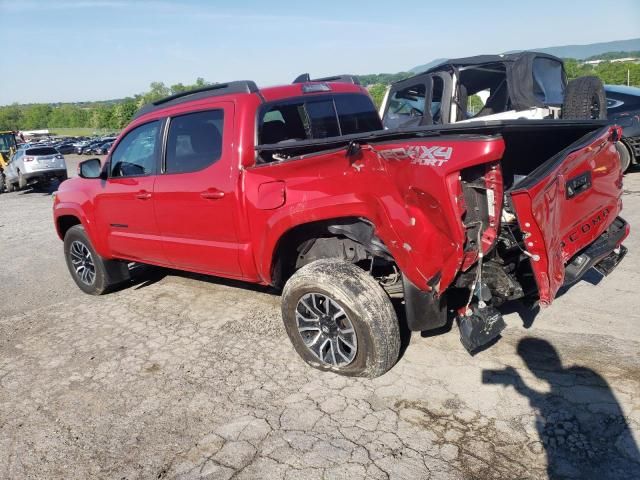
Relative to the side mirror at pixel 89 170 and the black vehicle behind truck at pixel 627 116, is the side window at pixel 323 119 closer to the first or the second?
the side mirror at pixel 89 170

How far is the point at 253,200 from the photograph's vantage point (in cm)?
385

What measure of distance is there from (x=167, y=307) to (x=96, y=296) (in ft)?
3.79

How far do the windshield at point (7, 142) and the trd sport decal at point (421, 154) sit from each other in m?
25.1

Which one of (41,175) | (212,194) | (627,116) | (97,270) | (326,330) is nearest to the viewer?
(326,330)

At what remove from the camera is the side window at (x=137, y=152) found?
4762mm

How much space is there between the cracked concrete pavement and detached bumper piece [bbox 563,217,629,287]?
44cm

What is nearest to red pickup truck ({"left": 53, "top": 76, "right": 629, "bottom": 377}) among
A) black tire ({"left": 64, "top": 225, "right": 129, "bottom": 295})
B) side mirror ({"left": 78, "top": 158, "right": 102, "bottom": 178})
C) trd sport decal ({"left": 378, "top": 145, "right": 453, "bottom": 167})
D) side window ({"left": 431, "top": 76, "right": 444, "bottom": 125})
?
trd sport decal ({"left": 378, "top": 145, "right": 453, "bottom": 167})

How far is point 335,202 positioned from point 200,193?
1.34m

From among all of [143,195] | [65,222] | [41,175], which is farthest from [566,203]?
[41,175]

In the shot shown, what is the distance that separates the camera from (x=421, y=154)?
2988mm

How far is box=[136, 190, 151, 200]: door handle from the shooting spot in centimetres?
473

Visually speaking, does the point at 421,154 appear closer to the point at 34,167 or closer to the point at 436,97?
the point at 436,97

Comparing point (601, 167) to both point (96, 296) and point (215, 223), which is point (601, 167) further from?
point (96, 296)

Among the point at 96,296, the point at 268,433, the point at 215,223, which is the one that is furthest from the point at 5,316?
the point at 268,433
